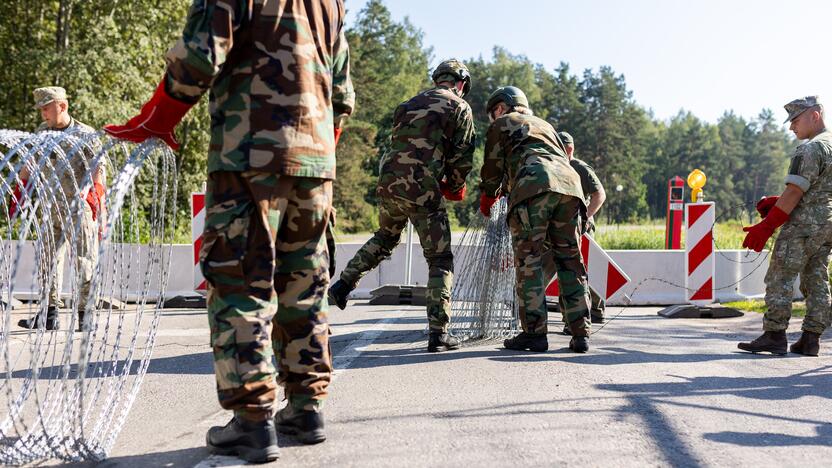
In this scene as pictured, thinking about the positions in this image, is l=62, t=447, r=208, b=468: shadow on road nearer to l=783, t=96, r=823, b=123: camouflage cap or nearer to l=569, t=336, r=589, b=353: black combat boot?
l=569, t=336, r=589, b=353: black combat boot

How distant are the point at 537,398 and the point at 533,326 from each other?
159 centimetres

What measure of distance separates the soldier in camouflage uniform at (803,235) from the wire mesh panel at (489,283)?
184cm

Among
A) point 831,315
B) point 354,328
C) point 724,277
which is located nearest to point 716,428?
point 831,315

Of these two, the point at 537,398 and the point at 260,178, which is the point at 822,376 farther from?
the point at 260,178

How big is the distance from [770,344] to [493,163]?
254 cm

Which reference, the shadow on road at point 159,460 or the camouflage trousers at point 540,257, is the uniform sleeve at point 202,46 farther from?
the camouflage trousers at point 540,257

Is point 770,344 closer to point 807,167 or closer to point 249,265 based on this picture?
point 807,167

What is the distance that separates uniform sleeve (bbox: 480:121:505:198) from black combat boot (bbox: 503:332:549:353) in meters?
1.13

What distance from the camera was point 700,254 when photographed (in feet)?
30.0

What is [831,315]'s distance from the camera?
6.05 metres

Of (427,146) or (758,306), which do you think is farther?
(758,306)

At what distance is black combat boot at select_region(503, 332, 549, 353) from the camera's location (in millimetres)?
5363

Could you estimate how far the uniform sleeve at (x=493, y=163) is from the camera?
18.4 ft

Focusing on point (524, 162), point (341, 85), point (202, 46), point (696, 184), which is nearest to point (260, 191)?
point (202, 46)
